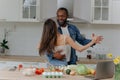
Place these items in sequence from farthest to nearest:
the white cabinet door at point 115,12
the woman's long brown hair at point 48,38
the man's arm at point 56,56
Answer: the white cabinet door at point 115,12 → the man's arm at point 56,56 → the woman's long brown hair at point 48,38

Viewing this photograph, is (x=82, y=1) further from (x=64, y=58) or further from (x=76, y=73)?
(x=76, y=73)

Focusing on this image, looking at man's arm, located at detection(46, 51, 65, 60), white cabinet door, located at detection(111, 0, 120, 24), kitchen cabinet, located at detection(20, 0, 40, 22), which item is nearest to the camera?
man's arm, located at detection(46, 51, 65, 60)

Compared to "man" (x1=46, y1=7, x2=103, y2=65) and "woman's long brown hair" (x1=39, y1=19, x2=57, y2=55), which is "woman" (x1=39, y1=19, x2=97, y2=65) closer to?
"woman's long brown hair" (x1=39, y1=19, x2=57, y2=55)

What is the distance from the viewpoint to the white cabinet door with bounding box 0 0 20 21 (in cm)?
480

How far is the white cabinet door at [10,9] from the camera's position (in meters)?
4.80

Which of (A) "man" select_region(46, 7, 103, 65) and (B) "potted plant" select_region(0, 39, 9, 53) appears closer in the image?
(A) "man" select_region(46, 7, 103, 65)

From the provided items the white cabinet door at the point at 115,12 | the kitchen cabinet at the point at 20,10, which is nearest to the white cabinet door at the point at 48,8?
the kitchen cabinet at the point at 20,10

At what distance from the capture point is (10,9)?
4805 mm

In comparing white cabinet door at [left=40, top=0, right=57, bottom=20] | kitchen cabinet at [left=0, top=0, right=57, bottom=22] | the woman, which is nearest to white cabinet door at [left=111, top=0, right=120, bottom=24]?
white cabinet door at [left=40, top=0, right=57, bottom=20]

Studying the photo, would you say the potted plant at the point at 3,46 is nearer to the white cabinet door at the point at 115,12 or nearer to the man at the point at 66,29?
the man at the point at 66,29

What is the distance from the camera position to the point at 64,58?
322 cm

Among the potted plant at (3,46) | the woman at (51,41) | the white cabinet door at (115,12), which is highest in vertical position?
the white cabinet door at (115,12)

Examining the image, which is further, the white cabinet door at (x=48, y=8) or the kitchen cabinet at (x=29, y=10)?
the white cabinet door at (x=48, y=8)

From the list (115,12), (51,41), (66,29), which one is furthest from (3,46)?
(51,41)
